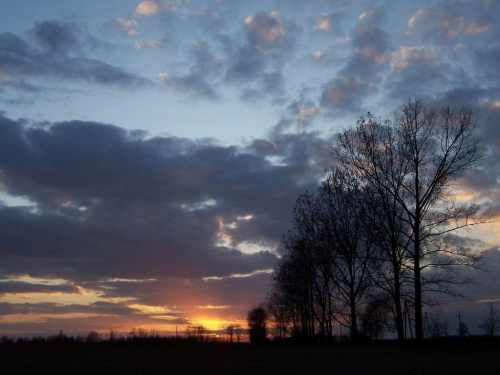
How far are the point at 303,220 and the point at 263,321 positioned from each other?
74335 mm

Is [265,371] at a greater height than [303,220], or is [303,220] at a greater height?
[303,220]

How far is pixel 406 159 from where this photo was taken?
3781cm

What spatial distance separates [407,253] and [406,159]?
24.4ft

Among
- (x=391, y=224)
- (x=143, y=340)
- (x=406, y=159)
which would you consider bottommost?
(x=143, y=340)

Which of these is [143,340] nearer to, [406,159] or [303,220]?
[303,220]

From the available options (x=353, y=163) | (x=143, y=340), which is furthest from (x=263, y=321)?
(x=353, y=163)

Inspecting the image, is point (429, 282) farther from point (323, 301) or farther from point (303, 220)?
point (323, 301)

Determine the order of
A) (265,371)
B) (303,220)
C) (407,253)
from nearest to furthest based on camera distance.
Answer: (265,371), (407,253), (303,220)

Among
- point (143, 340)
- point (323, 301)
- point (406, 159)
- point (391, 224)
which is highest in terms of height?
point (406, 159)

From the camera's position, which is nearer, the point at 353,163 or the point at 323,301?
the point at 353,163

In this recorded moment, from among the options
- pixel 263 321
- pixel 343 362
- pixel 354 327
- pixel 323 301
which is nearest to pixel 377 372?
pixel 343 362

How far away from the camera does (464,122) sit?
35.8 meters

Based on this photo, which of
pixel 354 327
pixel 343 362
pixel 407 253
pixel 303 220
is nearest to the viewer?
pixel 343 362

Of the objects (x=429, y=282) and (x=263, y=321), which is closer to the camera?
(x=429, y=282)
